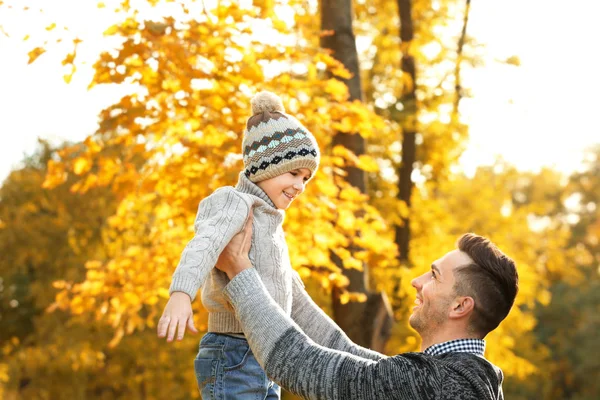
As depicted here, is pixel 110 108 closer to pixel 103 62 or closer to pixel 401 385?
pixel 103 62

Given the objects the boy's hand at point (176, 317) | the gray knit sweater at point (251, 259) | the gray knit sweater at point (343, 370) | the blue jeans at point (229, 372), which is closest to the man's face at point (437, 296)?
the gray knit sweater at point (343, 370)

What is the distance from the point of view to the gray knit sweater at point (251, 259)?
2.38 meters

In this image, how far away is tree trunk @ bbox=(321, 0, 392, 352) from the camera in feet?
21.9

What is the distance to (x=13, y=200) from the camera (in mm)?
18406

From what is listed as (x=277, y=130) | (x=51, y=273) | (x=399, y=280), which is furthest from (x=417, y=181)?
(x=51, y=273)

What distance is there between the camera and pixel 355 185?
6.78 m

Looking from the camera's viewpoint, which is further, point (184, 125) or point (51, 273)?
point (51, 273)

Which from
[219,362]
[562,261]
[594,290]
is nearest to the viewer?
[219,362]

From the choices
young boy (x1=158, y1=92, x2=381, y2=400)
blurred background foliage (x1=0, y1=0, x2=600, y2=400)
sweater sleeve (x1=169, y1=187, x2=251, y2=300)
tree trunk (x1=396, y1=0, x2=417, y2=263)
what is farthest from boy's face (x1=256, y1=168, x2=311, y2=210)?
tree trunk (x1=396, y1=0, x2=417, y2=263)

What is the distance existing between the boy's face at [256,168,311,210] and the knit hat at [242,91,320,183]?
2cm

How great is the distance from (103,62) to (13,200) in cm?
1440

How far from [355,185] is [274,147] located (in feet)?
13.2

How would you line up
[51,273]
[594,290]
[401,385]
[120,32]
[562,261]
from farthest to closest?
[594,290], [51,273], [562,261], [120,32], [401,385]

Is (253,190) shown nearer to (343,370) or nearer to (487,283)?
(343,370)
